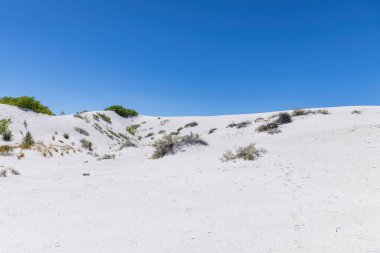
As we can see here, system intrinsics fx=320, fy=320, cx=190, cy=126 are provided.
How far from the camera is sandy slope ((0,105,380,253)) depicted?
13.4 ft

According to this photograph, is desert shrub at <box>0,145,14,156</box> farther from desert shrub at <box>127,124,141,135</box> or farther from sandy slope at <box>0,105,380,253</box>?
desert shrub at <box>127,124,141,135</box>

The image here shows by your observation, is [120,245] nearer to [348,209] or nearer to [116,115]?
[348,209]

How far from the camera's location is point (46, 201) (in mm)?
6336

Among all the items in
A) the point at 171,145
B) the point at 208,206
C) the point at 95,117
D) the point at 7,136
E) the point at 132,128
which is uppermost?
the point at 95,117

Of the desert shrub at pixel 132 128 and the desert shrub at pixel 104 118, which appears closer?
the desert shrub at pixel 104 118

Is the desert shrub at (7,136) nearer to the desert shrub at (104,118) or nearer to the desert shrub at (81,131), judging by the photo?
the desert shrub at (81,131)

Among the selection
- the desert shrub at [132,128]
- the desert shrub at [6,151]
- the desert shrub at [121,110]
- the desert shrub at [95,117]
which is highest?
the desert shrub at [121,110]

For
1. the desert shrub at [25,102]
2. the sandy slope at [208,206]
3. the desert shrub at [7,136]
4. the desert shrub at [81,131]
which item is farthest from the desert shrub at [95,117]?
the sandy slope at [208,206]

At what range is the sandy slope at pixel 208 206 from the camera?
410 cm

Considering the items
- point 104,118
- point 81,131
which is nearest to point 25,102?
point 81,131

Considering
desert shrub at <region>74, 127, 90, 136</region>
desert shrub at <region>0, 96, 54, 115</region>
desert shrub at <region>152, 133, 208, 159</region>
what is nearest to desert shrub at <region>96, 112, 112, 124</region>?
desert shrub at <region>0, 96, 54, 115</region>

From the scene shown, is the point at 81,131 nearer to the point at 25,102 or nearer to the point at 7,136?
the point at 25,102

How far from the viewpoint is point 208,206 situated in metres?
5.83

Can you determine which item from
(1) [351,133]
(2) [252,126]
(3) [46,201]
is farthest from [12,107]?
(1) [351,133]
